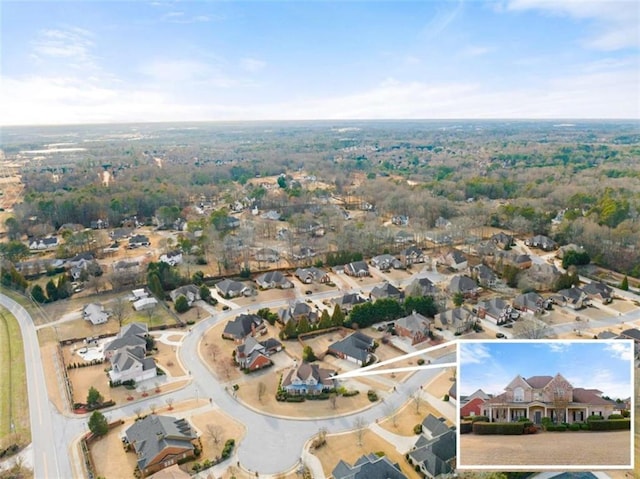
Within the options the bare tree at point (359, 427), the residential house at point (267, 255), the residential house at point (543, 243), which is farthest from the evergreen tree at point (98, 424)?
the residential house at point (543, 243)

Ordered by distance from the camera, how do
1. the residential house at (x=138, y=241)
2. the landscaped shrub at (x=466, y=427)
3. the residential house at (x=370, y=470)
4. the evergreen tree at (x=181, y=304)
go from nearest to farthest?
the landscaped shrub at (x=466, y=427), the residential house at (x=370, y=470), the evergreen tree at (x=181, y=304), the residential house at (x=138, y=241)

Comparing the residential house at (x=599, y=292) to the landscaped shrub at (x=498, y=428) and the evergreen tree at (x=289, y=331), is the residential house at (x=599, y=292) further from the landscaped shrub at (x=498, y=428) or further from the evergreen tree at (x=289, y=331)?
the landscaped shrub at (x=498, y=428)

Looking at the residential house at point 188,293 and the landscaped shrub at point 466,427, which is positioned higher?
the landscaped shrub at point 466,427

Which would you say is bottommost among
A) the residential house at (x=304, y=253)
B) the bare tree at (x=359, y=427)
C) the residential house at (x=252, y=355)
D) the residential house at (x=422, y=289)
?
the bare tree at (x=359, y=427)

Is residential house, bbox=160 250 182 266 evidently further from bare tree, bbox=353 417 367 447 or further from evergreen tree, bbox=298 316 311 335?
bare tree, bbox=353 417 367 447

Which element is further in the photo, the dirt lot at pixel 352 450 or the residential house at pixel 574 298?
the residential house at pixel 574 298

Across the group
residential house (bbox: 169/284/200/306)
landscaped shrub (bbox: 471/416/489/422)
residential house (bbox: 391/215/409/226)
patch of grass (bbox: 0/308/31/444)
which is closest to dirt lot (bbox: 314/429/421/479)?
landscaped shrub (bbox: 471/416/489/422)

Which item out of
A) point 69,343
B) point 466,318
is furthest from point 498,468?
point 69,343
